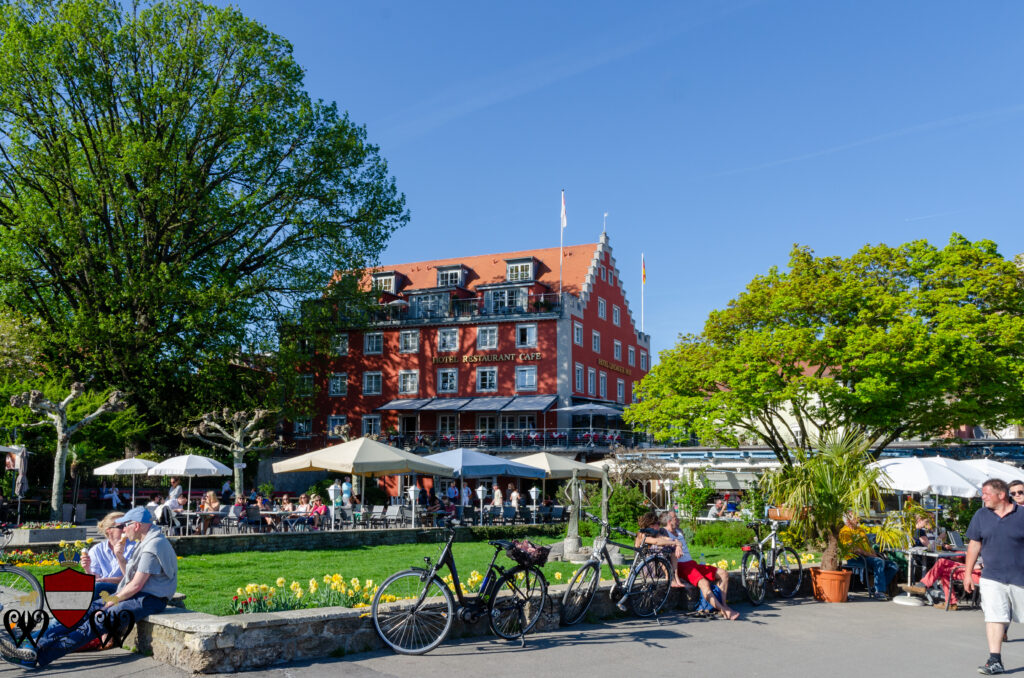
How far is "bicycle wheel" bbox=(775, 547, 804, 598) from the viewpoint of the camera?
11.5 meters

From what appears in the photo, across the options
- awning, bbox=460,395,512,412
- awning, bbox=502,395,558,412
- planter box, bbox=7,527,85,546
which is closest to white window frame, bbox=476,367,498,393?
awning, bbox=460,395,512,412

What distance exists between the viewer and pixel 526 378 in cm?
4800

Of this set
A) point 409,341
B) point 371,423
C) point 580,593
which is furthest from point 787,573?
point 371,423

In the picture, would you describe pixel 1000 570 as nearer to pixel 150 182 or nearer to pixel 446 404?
pixel 150 182

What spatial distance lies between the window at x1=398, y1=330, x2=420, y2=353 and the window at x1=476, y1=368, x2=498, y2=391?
14.5ft

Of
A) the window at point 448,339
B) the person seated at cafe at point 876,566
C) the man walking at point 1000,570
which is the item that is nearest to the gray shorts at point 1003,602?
the man walking at point 1000,570

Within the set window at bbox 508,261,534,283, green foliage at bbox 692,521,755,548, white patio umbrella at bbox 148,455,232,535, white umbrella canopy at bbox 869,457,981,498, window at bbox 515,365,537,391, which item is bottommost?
green foliage at bbox 692,521,755,548

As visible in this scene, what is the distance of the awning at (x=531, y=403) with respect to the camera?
45.5 metres

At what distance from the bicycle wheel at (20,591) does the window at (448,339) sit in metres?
43.2

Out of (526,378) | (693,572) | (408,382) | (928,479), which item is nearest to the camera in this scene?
(693,572)

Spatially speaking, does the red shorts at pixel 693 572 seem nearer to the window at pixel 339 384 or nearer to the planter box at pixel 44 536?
the planter box at pixel 44 536

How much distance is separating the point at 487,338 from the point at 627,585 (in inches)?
1580

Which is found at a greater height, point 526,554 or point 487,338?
point 487,338

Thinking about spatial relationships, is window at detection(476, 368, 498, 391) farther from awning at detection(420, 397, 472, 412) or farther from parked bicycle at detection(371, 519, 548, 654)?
parked bicycle at detection(371, 519, 548, 654)
